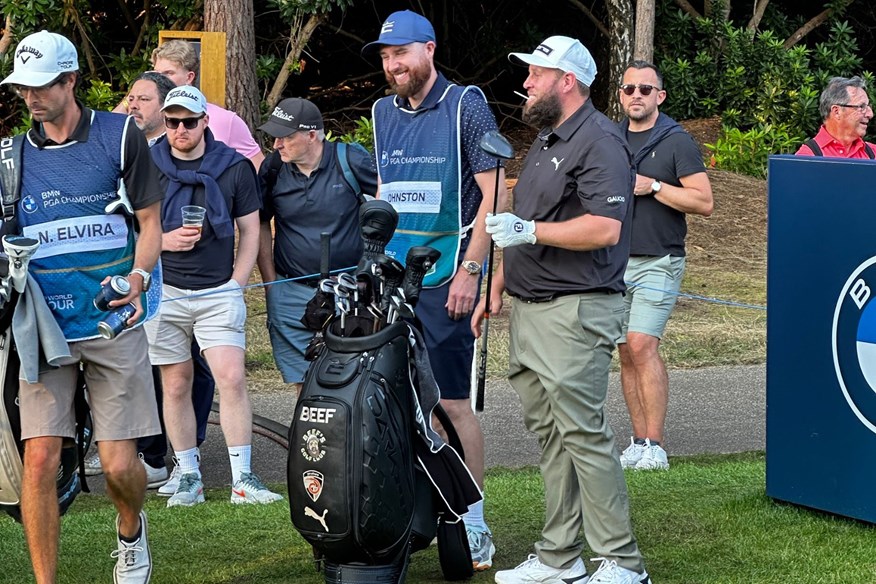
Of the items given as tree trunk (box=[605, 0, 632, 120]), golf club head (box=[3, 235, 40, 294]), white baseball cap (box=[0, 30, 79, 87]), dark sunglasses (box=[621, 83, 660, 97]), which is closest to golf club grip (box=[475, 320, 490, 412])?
golf club head (box=[3, 235, 40, 294])

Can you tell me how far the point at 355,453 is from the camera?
15.0 feet

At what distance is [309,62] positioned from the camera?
2005 cm

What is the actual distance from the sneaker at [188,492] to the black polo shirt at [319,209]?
1.17 m

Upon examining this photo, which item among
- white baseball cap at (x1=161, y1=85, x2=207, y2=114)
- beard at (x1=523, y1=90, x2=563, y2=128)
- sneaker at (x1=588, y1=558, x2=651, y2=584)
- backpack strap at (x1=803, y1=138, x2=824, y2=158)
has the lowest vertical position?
sneaker at (x1=588, y1=558, x2=651, y2=584)

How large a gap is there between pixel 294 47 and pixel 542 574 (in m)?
12.1

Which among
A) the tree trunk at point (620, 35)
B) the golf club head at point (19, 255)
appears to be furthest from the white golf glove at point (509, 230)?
the tree trunk at point (620, 35)

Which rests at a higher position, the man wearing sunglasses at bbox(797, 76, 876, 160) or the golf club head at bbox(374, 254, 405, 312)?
the man wearing sunglasses at bbox(797, 76, 876, 160)

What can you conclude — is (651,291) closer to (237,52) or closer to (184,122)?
(184,122)

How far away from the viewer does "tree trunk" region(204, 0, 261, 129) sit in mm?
12914

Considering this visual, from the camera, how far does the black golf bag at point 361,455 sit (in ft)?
15.0

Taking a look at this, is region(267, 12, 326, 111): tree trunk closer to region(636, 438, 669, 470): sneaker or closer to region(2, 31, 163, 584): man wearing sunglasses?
region(636, 438, 669, 470): sneaker

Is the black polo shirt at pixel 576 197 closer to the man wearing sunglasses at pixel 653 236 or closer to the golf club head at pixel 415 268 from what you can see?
the golf club head at pixel 415 268

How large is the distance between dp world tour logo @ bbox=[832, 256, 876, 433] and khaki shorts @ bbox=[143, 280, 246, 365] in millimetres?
2945

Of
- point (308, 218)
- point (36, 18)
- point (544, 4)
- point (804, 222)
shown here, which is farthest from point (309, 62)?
point (804, 222)
